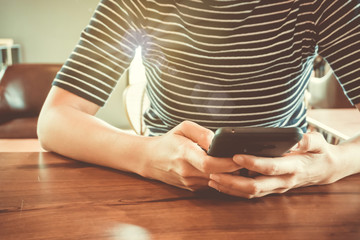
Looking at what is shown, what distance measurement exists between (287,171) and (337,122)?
1.31 m

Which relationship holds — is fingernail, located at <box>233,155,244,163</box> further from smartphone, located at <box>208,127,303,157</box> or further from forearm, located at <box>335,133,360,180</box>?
Result: forearm, located at <box>335,133,360,180</box>

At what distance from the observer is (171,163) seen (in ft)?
1.82

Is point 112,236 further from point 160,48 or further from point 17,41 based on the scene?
point 17,41

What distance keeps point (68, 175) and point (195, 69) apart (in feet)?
1.38

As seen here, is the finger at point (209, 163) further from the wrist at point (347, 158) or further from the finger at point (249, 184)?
the wrist at point (347, 158)

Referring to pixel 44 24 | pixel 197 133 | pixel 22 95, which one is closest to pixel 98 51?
pixel 197 133

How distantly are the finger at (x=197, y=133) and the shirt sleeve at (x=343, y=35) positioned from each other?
47 cm

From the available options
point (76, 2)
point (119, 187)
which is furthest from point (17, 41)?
point (119, 187)

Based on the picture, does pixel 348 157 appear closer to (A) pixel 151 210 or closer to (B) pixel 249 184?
(B) pixel 249 184

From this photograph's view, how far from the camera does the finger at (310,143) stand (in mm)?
532

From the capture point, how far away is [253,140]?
0.44 m

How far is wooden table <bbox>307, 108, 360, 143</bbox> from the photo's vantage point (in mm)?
1478

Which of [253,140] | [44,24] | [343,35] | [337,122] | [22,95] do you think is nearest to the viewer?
[253,140]

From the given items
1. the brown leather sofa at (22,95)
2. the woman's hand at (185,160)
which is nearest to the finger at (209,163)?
the woman's hand at (185,160)
